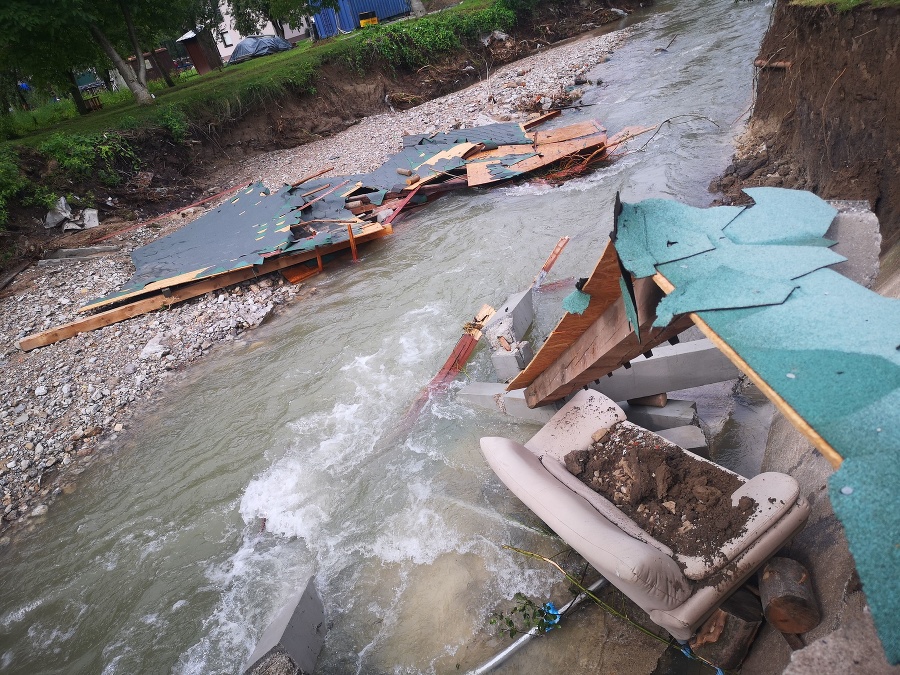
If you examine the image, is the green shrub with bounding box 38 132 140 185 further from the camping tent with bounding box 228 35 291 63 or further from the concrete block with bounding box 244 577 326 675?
the camping tent with bounding box 228 35 291 63

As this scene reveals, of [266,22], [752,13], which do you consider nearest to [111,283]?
[752,13]

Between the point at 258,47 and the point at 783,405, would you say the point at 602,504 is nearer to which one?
the point at 783,405

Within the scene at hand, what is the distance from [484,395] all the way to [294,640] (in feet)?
9.75

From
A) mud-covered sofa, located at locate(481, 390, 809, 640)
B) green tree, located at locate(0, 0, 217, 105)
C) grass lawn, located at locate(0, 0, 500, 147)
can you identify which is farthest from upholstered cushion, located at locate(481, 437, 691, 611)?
green tree, located at locate(0, 0, 217, 105)

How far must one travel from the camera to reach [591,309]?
296 cm

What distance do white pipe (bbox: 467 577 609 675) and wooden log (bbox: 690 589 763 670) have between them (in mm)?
860

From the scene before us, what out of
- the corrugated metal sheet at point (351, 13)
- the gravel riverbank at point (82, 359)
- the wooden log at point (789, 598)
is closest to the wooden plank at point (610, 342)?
the wooden log at point (789, 598)

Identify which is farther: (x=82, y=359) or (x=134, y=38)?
(x=134, y=38)

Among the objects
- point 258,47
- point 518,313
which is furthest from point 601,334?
point 258,47

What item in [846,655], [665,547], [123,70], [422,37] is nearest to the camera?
[846,655]

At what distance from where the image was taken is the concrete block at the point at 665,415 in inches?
176

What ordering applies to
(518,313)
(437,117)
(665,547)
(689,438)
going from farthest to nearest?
1. (437,117)
2. (518,313)
3. (689,438)
4. (665,547)

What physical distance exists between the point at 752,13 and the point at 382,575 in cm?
2402

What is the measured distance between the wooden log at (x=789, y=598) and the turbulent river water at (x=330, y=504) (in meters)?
1.25
